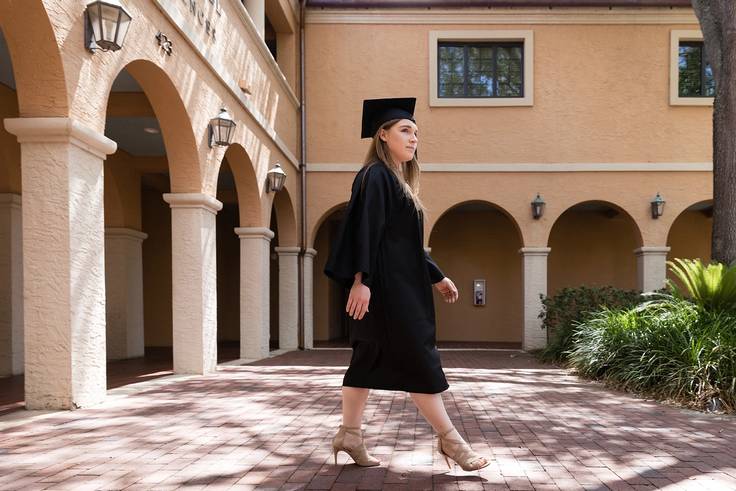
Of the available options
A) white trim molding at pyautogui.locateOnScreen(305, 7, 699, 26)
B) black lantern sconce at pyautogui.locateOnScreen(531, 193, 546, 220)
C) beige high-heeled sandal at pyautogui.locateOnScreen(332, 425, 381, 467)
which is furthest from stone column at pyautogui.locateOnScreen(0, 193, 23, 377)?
black lantern sconce at pyautogui.locateOnScreen(531, 193, 546, 220)

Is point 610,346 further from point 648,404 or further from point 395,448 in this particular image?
point 395,448

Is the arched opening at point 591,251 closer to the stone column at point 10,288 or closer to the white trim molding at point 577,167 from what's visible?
the white trim molding at point 577,167

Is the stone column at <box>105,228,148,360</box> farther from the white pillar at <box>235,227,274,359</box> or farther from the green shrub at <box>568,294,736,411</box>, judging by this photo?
the green shrub at <box>568,294,736,411</box>

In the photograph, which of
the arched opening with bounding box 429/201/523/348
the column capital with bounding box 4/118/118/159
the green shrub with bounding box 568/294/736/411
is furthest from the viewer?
the arched opening with bounding box 429/201/523/348

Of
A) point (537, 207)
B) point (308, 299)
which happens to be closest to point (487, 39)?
point (537, 207)

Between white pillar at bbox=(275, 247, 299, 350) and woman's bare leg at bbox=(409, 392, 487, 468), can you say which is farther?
white pillar at bbox=(275, 247, 299, 350)

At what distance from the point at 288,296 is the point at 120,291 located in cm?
332

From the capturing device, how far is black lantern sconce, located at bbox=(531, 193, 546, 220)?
12.9 metres

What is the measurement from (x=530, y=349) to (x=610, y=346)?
5602 millimetres

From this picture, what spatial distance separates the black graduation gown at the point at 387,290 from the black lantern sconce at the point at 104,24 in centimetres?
282

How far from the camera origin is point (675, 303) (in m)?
7.41

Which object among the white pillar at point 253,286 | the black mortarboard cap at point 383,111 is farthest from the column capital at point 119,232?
the black mortarboard cap at point 383,111

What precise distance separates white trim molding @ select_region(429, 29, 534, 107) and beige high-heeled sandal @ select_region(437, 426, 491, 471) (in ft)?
36.1

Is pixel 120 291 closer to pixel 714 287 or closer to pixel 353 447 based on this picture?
pixel 353 447
